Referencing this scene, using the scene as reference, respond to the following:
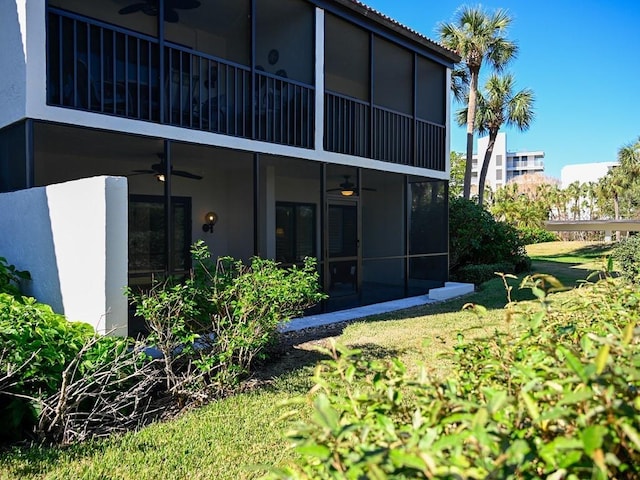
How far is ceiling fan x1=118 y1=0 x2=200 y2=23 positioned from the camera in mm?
7689

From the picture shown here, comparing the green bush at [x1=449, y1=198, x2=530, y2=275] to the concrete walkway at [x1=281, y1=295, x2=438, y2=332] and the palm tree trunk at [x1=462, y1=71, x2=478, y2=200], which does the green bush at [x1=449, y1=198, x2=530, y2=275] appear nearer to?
the concrete walkway at [x1=281, y1=295, x2=438, y2=332]

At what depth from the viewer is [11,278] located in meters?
5.47

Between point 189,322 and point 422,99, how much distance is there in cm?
938

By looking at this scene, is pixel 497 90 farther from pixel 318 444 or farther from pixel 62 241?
→ pixel 318 444

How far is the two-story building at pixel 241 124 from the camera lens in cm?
616

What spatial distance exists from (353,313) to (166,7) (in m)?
6.57

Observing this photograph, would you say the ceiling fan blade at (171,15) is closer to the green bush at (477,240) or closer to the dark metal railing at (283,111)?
the dark metal railing at (283,111)

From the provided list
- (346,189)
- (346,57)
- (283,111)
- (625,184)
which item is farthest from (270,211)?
(625,184)

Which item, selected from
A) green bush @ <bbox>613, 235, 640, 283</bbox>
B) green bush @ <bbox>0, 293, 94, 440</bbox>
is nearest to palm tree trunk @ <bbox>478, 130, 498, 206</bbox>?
green bush @ <bbox>613, 235, 640, 283</bbox>

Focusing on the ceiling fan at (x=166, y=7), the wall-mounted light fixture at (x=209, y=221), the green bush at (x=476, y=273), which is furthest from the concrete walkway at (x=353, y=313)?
the ceiling fan at (x=166, y=7)

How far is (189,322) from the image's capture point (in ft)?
17.8

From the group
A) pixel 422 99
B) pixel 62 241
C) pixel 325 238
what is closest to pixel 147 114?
pixel 62 241

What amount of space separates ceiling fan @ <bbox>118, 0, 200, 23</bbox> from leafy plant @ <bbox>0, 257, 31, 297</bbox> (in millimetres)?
4428

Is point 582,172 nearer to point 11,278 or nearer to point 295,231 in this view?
point 295,231
